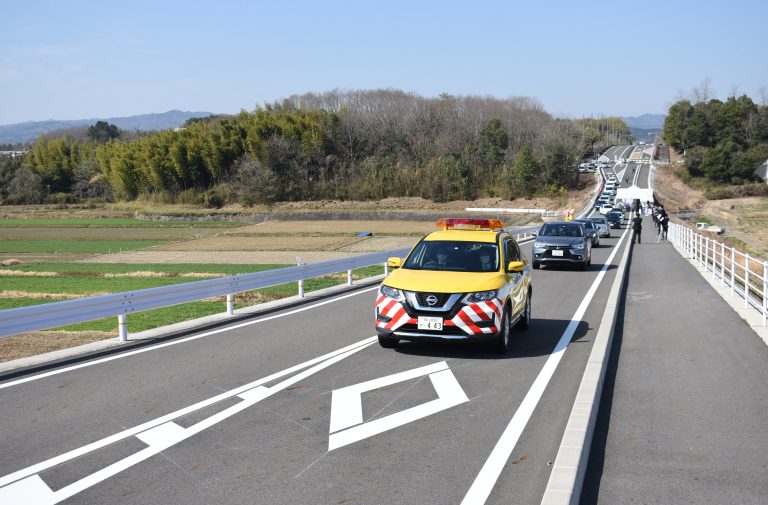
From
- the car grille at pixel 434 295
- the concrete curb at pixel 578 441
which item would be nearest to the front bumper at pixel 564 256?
the concrete curb at pixel 578 441

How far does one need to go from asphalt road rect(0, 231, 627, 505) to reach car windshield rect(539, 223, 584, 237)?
15.5m

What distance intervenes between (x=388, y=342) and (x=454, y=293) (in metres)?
1.34

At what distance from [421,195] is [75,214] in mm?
48633

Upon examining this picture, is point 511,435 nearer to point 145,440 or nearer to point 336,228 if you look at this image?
point 145,440

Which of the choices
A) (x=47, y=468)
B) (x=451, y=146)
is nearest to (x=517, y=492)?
(x=47, y=468)

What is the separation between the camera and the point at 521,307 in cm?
1263

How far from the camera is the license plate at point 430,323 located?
1059 centimetres

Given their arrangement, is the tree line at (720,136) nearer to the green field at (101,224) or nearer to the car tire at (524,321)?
the green field at (101,224)

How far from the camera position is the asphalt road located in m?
5.79

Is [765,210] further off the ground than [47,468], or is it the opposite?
[47,468]

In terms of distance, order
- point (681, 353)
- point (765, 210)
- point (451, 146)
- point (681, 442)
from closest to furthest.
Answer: point (681, 442), point (681, 353), point (765, 210), point (451, 146)

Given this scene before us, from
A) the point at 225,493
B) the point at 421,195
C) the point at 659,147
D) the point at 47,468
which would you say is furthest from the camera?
the point at 659,147

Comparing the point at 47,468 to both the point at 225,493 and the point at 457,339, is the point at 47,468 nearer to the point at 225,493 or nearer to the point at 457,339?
the point at 225,493

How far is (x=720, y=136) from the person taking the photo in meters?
131
